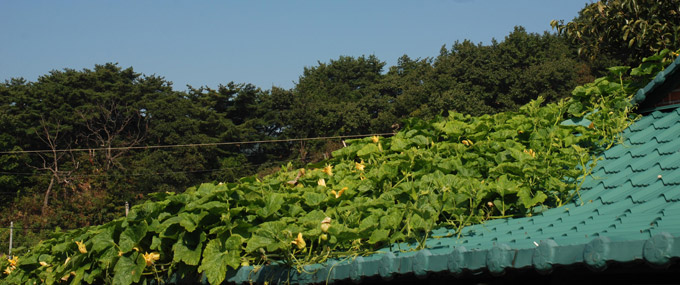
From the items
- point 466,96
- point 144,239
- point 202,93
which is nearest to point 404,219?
point 144,239

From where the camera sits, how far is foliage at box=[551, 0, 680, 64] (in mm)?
9094

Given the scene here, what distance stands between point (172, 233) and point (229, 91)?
124ft

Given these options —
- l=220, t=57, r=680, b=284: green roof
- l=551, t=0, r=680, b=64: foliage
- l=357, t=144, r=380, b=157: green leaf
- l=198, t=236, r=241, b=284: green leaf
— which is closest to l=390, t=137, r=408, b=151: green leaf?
l=357, t=144, r=380, b=157: green leaf

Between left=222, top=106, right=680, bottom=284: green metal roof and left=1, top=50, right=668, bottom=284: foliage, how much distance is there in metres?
0.12

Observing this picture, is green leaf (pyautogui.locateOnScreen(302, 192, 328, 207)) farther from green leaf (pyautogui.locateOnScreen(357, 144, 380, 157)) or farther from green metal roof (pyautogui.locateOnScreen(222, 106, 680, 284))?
green leaf (pyautogui.locateOnScreen(357, 144, 380, 157))

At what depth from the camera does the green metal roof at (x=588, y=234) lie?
226 cm

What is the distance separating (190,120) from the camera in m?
39.0

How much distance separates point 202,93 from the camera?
41.6 metres

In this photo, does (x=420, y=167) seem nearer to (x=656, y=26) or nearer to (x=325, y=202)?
(x=325, y=202)

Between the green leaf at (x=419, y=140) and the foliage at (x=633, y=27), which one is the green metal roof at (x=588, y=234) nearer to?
the green leaf at (x=419, y=140)

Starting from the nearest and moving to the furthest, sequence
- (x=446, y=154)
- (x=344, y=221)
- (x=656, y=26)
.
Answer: (x=344, y=221)
(x=446, y=154)
(x=656, y=26)

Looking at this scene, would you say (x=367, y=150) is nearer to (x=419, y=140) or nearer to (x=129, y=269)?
(x=419, y=140)

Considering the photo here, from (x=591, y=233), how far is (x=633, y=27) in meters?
7.29

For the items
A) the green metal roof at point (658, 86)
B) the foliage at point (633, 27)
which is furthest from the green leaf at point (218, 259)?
the foliage at point (633, 27)
